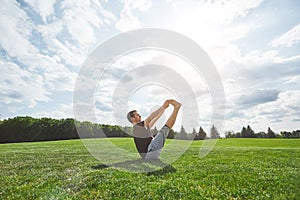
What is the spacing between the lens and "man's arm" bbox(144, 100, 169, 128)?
1172 cm

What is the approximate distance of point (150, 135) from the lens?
39.3ft

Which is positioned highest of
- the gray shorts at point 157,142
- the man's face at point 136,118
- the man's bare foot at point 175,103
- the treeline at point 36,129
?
the treeline at point 36,129

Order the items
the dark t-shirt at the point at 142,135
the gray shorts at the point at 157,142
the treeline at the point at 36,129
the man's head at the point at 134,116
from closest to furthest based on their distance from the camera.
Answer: the gray shorts at the point at 157,142 < the dark t-shirt at the point at 142,135 < the man's head at the point at 134,116 < the treeline at the point at 36,129

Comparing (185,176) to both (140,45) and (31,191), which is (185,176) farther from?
(140,45)

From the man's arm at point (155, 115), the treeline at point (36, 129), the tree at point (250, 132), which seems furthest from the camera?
the tree at point (250, 132)

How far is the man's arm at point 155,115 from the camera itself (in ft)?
38.4

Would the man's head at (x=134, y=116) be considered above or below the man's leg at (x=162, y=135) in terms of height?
above

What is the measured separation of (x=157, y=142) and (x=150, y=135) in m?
0.58

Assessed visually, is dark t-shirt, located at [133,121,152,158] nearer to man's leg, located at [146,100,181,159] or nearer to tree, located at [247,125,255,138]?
man's leg, located at [146,100,181,159]

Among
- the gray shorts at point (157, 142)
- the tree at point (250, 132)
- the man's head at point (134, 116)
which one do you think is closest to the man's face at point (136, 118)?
the man's head at point (134, 116)

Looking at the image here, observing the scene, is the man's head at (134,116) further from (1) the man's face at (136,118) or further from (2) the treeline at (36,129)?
(2) the treeline at (36,129)

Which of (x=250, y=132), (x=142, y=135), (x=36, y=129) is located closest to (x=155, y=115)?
(x=142, y=135)

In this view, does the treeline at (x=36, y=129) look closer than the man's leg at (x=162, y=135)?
No

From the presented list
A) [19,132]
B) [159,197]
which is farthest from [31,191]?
[19,132]
